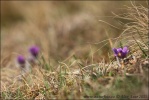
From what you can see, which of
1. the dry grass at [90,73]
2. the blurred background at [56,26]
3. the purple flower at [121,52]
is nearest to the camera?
the dry grass at [90,73]

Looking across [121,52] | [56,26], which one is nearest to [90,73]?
[121,52]

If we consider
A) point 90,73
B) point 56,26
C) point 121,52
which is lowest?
point 90,73

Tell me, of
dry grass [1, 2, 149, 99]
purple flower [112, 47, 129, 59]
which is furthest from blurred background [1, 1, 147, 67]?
purple flower [112, 47, 129, 59]

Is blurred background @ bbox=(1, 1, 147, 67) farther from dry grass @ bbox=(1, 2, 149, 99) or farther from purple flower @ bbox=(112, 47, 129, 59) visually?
purple flower @ bbox=(112, 47, 129, 59)

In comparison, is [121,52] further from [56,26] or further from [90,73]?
[56,26]

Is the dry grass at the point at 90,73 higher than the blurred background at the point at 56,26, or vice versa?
the blurred background at the point at 56,26

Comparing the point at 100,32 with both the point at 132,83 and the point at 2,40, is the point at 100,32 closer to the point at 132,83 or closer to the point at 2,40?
the point at 2,40

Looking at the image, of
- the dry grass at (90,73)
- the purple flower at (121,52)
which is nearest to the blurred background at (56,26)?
the dry grass at (90,73)

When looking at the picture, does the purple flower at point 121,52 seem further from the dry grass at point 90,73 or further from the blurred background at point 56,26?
the blurred background at point 56,26

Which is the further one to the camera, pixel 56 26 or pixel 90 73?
pixel 56 26
